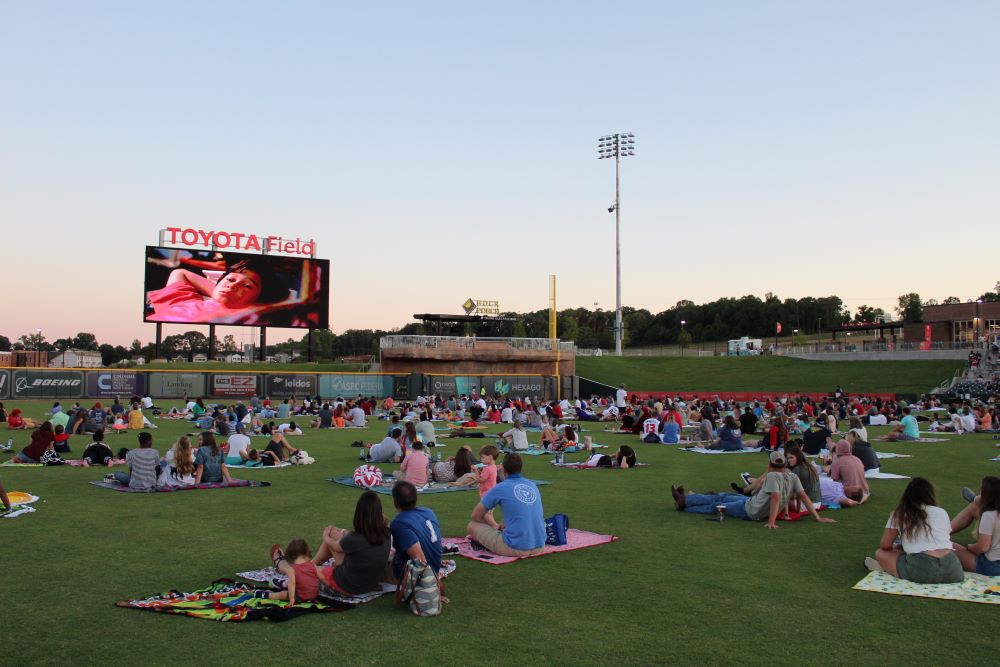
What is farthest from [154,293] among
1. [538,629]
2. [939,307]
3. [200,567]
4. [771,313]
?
→ [771,313]

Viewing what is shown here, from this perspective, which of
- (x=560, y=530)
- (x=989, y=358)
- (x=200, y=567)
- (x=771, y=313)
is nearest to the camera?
(x=200, y=567)

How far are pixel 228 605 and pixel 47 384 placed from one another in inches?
1625

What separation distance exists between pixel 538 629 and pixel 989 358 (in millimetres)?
62196

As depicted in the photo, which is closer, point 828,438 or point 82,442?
point 828,438

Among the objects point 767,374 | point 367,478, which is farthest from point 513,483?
point 767,374

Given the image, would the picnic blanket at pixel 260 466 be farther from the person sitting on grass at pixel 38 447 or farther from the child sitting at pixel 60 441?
the child sitting at pixel 60 441

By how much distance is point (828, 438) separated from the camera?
61.7ft

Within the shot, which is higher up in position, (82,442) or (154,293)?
(154,293)

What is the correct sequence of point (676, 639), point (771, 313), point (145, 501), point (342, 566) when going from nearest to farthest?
point (676, 639), point (342, 566), point (145, 501), point (771, 313)

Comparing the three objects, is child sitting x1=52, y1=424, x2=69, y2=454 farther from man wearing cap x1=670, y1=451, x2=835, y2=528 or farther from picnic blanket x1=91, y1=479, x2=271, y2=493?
man wearing cap x1=670, y1=451, x2=835, y2=528

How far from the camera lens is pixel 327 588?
7.42 m

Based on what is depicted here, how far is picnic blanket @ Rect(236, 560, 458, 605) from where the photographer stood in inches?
289

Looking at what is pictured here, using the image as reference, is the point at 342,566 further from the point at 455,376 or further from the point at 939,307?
the point at 939,307

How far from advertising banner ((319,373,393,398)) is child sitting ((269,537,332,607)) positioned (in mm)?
43144
